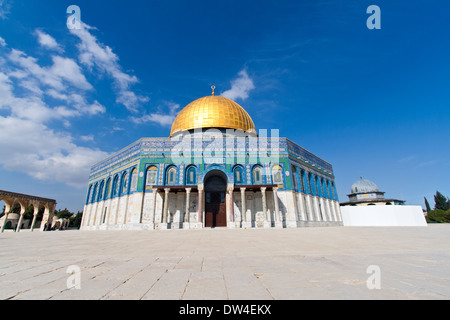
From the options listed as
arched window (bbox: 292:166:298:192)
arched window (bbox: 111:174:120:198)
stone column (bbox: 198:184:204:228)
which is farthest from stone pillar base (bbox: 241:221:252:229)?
arched window (bbox: 111:174:120:198)

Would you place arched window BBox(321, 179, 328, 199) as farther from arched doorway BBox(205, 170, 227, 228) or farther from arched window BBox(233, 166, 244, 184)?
arched doorway BBox(205, 170, 227, 228)

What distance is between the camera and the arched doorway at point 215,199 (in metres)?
18.8

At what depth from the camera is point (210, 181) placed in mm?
19891

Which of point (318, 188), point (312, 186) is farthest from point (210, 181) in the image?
point (318, 188)

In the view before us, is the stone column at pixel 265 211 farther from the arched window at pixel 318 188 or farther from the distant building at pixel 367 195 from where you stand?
the distant building at pixel 367 195

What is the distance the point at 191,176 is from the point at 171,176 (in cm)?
195

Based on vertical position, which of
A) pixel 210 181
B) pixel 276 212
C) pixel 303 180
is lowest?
pixel 276 212

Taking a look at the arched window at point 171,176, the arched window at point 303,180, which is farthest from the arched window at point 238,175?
the arched window at point 303,180

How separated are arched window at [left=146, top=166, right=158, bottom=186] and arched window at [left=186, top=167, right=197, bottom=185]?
10.1 ft

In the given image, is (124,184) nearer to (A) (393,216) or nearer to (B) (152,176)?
(B) (152,176)

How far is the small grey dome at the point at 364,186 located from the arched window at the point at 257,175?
1264 inches

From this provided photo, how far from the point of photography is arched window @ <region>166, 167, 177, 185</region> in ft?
63.8
